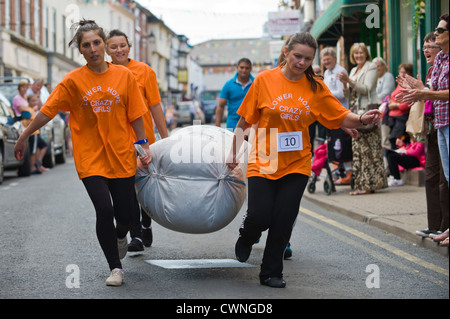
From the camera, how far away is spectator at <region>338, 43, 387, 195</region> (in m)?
11.2

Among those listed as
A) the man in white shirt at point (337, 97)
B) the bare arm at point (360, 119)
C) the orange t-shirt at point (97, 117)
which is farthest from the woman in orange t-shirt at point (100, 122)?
the man in white shirt at point (337, 97)

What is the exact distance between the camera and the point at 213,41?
134250 millimetres

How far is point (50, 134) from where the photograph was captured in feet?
62.9

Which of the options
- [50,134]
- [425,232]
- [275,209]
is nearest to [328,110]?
[275,209]

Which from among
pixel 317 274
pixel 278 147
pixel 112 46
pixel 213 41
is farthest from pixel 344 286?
pixel 213 41

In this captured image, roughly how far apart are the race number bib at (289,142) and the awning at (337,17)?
12.0m

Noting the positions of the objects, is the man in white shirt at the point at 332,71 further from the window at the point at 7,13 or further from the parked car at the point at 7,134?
the window at the point at 7,13

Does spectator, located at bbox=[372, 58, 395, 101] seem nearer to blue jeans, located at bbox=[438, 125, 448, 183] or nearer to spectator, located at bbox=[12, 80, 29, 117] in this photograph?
blue jeans, located at bbox=[438, 125, 448, 183]

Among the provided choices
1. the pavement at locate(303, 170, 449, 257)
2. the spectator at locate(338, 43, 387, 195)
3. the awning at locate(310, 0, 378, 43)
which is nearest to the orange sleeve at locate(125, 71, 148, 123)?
the pavement at locate(303, 170, 449, 257)

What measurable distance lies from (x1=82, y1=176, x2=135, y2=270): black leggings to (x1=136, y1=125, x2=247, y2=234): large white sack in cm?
24

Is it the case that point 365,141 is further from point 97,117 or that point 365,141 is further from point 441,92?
point 97,117

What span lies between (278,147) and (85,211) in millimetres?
5255

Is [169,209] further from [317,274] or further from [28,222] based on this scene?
[28,222]
